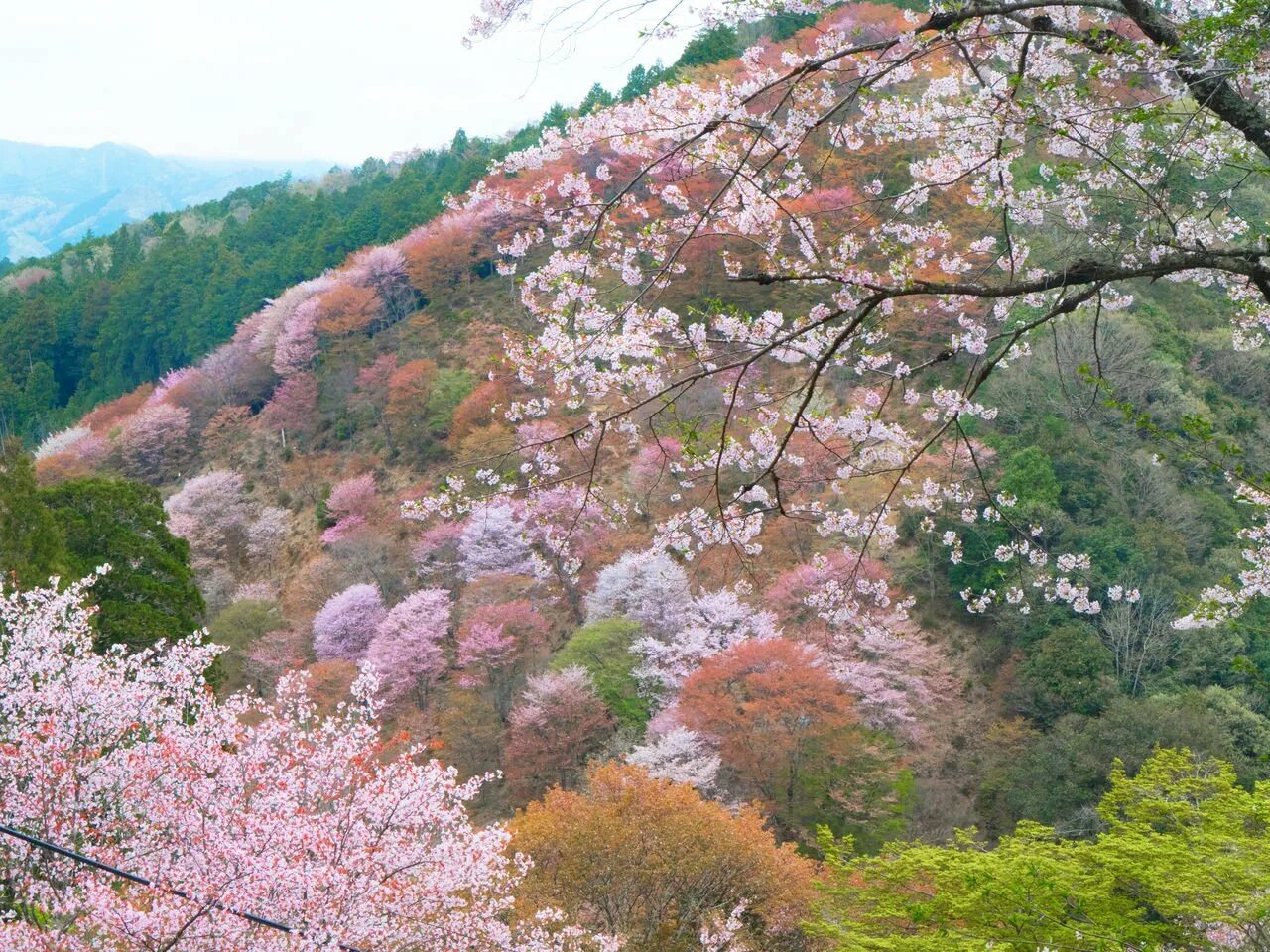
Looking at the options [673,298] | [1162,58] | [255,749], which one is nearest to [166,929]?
[255,749]

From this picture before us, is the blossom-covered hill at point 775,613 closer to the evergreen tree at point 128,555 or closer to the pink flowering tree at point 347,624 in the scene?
the pink flowering tree at point 347,624

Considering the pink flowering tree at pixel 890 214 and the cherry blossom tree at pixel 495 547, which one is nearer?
the pink flowering tree at pixel 890 214

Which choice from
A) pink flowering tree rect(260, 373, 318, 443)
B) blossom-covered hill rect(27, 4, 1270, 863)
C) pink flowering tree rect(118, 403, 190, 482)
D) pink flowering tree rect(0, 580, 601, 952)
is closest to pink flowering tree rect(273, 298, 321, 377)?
pink flowering tree rect(260, 373, 318, 443)

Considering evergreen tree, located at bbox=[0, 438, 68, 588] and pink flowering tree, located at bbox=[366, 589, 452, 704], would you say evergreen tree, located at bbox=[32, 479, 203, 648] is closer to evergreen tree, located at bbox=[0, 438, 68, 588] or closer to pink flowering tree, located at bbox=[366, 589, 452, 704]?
evergreen tree, located at bbox=[0, 438, 68, 588]

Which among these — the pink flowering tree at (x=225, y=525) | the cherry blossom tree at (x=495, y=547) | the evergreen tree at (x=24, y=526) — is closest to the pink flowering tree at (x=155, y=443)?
the pink flowering tree at (x=225, y=525)

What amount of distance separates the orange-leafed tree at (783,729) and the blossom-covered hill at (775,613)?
0.13 feet

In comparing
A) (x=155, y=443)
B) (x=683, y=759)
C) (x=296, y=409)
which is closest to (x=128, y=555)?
(x=683, y=759)

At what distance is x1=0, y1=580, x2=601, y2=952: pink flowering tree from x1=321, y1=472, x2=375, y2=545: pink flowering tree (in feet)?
57.0

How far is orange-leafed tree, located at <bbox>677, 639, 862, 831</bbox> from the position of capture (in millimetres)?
12867

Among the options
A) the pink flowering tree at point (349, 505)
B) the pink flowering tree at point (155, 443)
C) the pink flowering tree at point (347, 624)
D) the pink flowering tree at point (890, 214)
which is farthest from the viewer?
the pink flowering tree at point (155, 443)

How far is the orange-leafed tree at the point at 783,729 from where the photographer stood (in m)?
12.9

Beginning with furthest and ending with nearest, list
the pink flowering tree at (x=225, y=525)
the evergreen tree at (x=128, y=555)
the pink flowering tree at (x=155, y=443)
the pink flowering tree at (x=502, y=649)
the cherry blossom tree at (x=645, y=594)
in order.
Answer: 1. the pink flowering tree at (x=155, y=443)
2. the pink flowering tree at (x=225, y=525)
3. the pink flowering tree at (x=502, y=649)
4. the evergreen tree at (x=128, y=555)
5. the cherry blossom tree at (x=645, y=594)

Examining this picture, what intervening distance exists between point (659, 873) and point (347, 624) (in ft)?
46.1

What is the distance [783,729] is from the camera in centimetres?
1298
